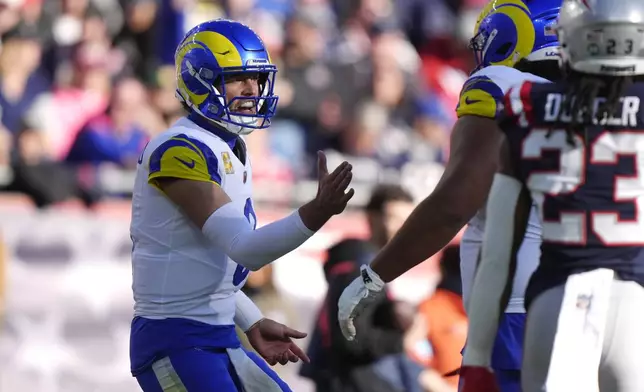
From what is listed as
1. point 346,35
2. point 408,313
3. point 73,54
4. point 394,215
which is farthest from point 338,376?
point 346,35

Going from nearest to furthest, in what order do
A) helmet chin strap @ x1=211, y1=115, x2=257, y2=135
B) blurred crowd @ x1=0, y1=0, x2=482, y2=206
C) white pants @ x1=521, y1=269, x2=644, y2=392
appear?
1. white pants @ x1=521, y1=269, x2=644, y2=392
2. helmet chin strap @ x1=211, y1=115, x2=257, y2=135
3. blurred crowd @ x1=0, y1=0, x2=482, y2=206

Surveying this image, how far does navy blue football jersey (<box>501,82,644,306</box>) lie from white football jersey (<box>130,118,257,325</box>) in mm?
1104

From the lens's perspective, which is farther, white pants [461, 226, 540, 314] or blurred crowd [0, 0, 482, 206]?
blurred crowd [0, 0, 482, 206]

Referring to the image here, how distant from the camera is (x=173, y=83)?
32.7 feet

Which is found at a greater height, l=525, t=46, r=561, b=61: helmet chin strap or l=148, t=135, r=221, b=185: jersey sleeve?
l=525, t=46, r=561, b=61: helmet chin strap

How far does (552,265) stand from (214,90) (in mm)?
1380

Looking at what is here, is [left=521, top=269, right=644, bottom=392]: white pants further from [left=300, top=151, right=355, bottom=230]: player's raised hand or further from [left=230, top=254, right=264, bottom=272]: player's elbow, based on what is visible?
[left=230, top=254, right=264, bottom=272]: player's elbow

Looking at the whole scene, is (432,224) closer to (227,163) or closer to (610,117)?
(227,163)

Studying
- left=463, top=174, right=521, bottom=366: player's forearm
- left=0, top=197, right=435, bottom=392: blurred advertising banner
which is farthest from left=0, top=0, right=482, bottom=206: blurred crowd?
left=463, top=174, right=521, bottom=366: player's forearm

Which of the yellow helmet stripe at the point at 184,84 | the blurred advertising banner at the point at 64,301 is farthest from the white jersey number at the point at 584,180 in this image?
the blurred advertising banner at the point at 64,301

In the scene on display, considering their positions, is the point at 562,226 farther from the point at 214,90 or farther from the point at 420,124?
the point at 420,124

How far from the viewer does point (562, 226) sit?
342cm

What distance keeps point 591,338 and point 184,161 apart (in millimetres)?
1370

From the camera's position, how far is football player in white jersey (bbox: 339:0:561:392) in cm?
399
